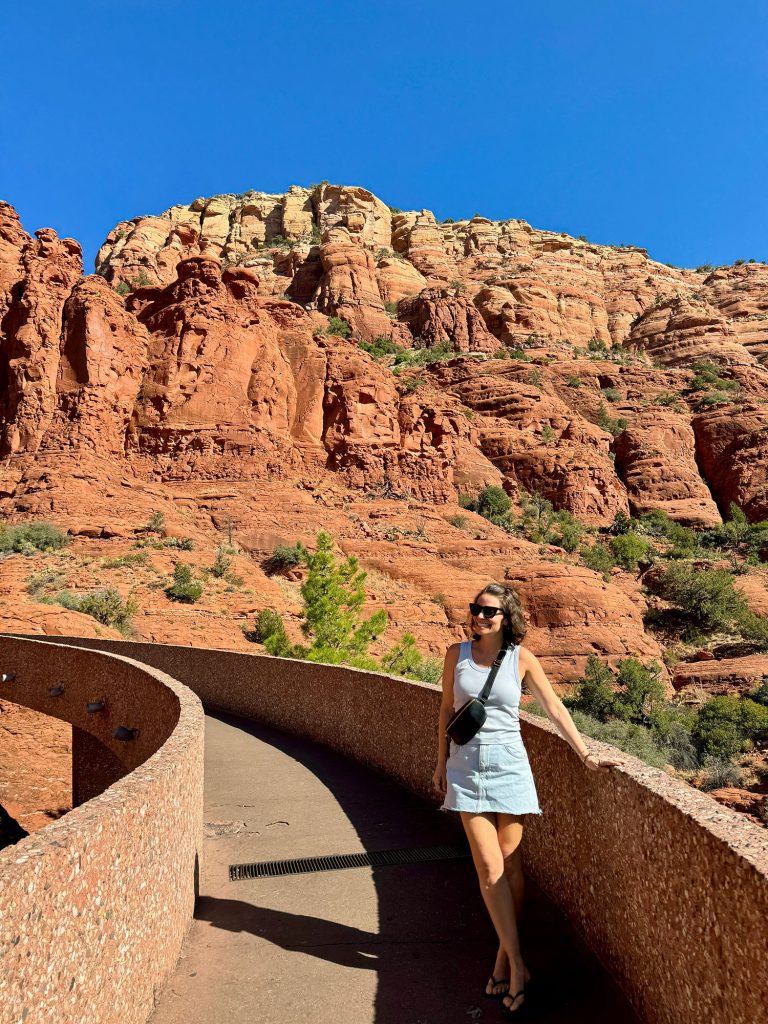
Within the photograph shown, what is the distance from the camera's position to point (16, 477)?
36375 millimetres

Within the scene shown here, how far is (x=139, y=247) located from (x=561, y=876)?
90054mm

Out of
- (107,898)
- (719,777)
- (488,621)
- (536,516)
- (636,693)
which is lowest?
(636,693)

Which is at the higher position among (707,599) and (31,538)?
(31,538)

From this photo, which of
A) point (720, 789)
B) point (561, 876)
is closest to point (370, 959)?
point (561, 876)

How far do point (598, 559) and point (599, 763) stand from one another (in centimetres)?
4220

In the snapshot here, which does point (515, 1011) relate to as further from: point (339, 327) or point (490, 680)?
point (339, 327)

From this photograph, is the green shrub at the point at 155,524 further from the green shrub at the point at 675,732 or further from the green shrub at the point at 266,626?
the green shrub at the point at 675,732

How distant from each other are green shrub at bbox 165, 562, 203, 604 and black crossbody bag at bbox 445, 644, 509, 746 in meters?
25.1

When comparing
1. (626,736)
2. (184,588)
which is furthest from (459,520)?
(626,736)

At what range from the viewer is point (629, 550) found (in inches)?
1785

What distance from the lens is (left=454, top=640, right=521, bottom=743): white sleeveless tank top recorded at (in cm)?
373

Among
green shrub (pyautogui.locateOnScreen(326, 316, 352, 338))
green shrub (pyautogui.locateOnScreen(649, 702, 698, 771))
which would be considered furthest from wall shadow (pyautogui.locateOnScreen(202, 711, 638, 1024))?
green shrub (pyautogui.locateOnScreen(326, 316, 352, 338))

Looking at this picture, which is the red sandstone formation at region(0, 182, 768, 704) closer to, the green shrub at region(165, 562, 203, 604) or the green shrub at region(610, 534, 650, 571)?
the green shrub at region(165, 562, 203, 604)

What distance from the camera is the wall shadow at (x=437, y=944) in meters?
3.54
